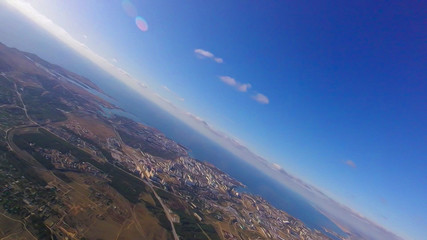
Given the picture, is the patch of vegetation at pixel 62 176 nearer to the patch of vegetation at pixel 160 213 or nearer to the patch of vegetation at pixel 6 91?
the patch of vegetation at pixel 160 213

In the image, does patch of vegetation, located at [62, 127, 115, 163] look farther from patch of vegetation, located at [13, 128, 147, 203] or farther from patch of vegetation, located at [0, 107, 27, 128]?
patch of vegetation, located at [0, 107, 27, 128]

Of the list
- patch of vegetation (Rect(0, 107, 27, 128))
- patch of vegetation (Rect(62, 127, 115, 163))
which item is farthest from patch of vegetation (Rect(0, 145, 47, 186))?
patch of vegetation (Rect(62, 127, 115, 163))

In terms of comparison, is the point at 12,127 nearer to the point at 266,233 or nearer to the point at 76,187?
the point at 76,187

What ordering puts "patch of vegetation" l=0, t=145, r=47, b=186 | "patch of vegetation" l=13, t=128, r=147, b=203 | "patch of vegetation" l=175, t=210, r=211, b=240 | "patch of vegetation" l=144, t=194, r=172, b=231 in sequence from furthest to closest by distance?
1. "patch of vegetation" l=13, t=128, r=147, b=203
2. "patch of vegetation" l=175, t=210, r=211, b=240
3. "patch of vegetation" l=144, t=194, r=172, b=231
4. "patch of vegetation" l=0, t=145, r=47, b=186

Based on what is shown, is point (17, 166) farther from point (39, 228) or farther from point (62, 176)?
point (39, 228)

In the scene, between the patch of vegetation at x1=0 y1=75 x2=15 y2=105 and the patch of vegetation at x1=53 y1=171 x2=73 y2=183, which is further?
the patch of vegetation at x1=0 y1=75 x2=15 y2=105

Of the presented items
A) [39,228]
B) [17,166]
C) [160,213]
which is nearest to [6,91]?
[17,166]

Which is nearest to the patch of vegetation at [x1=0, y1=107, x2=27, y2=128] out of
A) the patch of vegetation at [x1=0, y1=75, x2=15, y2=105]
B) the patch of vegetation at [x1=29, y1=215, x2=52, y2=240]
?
the patch of vegetation at [x1=0, y1=75, x2=15, y2=105]

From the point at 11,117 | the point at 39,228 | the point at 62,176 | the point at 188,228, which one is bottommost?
the point at 39,228

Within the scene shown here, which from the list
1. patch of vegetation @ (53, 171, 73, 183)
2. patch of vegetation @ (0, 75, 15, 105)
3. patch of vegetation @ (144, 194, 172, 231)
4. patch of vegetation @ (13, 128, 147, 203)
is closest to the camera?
patch of vegetation @ (53, 171, 73, 183)

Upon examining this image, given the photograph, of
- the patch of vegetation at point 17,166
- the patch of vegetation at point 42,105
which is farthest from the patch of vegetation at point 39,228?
the patch of vegetation at point 42,105

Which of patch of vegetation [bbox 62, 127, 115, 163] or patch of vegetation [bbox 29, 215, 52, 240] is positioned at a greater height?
patch of vegetation [bbox 62, 127, 115, 163]

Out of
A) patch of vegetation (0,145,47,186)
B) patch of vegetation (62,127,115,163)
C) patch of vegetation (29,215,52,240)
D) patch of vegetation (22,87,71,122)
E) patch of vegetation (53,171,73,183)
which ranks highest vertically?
patch of vegetation (22,87,71,122)
